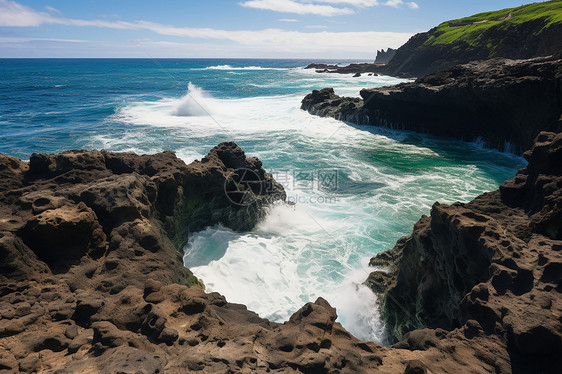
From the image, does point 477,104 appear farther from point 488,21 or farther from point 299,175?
point 488,21

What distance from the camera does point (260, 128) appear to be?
3058 centimetres

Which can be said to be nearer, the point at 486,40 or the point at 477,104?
the point at 477,104

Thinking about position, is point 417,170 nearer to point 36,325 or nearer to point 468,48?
point 36,325

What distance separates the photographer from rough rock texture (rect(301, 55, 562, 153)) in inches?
689

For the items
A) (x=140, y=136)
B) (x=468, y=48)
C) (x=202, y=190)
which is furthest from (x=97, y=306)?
(x=468, y=48)

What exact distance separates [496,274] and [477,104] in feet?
71.6

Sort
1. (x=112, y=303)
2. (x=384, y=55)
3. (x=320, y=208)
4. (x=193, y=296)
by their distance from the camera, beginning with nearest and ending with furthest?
(x=112, y=303) → (x=193, y=296) → (x=320, y=208) → (x=384, y=55)

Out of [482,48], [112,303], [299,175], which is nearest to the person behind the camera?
[112,303]

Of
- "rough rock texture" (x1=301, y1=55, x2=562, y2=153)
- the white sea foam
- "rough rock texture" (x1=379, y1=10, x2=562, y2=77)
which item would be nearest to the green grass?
"rough rock texture" (x1=379, y1=10, x2=562, y2=77)

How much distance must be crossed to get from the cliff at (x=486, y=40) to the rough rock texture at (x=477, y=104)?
52.0 feet

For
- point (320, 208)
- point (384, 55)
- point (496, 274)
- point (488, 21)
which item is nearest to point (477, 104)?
point (320, 208)

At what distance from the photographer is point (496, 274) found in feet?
15.4

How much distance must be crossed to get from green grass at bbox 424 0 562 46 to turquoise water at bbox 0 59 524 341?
128 ft

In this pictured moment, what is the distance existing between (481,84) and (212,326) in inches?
919
